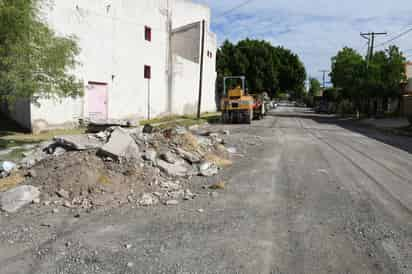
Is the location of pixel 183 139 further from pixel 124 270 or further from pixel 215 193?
pixel 124 270

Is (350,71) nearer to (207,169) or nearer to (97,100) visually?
(97,100)

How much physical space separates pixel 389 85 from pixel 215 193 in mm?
30012

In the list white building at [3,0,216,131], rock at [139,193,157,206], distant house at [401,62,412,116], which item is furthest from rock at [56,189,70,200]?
distant house at [401,62,412,116]

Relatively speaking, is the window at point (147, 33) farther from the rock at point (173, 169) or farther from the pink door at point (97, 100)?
the rock at point (173, 169)

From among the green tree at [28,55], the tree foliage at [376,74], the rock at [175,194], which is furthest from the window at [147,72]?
the tree foliage at [376,74]

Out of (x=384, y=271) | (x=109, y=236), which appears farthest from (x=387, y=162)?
(x=109, y=236)

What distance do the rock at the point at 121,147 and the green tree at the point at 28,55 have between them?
9.18 ft

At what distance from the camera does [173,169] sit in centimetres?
773

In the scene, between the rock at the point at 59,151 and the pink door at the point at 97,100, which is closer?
the rock at the point at 59,151

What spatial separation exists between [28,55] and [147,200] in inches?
212

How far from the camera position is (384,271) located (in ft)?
11.8

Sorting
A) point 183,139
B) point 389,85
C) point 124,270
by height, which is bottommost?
point 124,270

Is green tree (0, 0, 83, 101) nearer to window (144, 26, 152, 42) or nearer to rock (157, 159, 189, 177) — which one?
rock (157, 159, 189, 177)

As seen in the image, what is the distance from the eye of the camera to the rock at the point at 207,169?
311 inches
